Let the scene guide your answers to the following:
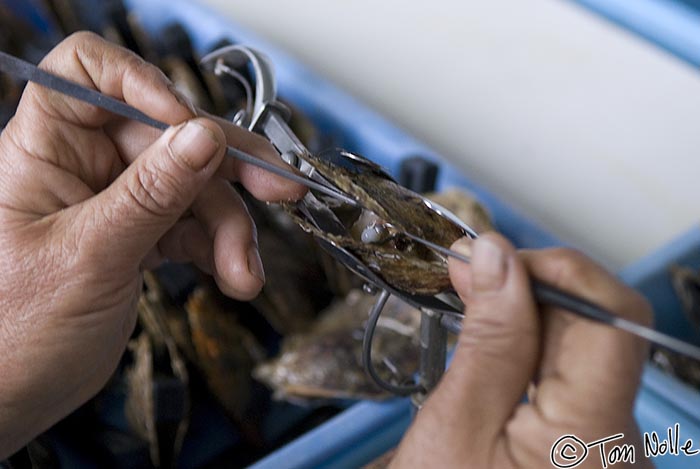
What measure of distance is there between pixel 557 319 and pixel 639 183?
617mm

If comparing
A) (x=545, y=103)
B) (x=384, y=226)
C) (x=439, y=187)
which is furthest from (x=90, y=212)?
(x=545, y=103)

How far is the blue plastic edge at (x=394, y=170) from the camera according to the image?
1.39 feet

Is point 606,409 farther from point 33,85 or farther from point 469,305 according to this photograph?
point 33,85

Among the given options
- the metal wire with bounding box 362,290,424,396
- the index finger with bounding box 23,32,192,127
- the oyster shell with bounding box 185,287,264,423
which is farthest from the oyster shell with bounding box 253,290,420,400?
the index finger with bounding box 23,32,192,127

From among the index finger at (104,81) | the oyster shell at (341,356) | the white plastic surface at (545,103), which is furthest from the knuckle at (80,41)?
the white plastic surface at (545,103)

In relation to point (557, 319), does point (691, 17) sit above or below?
above

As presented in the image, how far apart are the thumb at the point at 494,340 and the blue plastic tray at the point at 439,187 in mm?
230

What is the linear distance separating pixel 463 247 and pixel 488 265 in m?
0.03

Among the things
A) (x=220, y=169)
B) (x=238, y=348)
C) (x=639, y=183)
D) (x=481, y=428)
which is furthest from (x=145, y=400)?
(x=639, y=183)

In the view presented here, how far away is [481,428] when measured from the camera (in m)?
0.27

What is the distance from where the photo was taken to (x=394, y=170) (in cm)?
79

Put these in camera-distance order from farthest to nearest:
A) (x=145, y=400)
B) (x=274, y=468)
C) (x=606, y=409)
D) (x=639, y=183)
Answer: (x=639, y=183) → (x=145, y=400) → (x=274, y=468) → (x=606, y=409)

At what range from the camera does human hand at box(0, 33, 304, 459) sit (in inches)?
14.2

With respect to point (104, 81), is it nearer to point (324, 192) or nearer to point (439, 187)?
point (324, 192)
